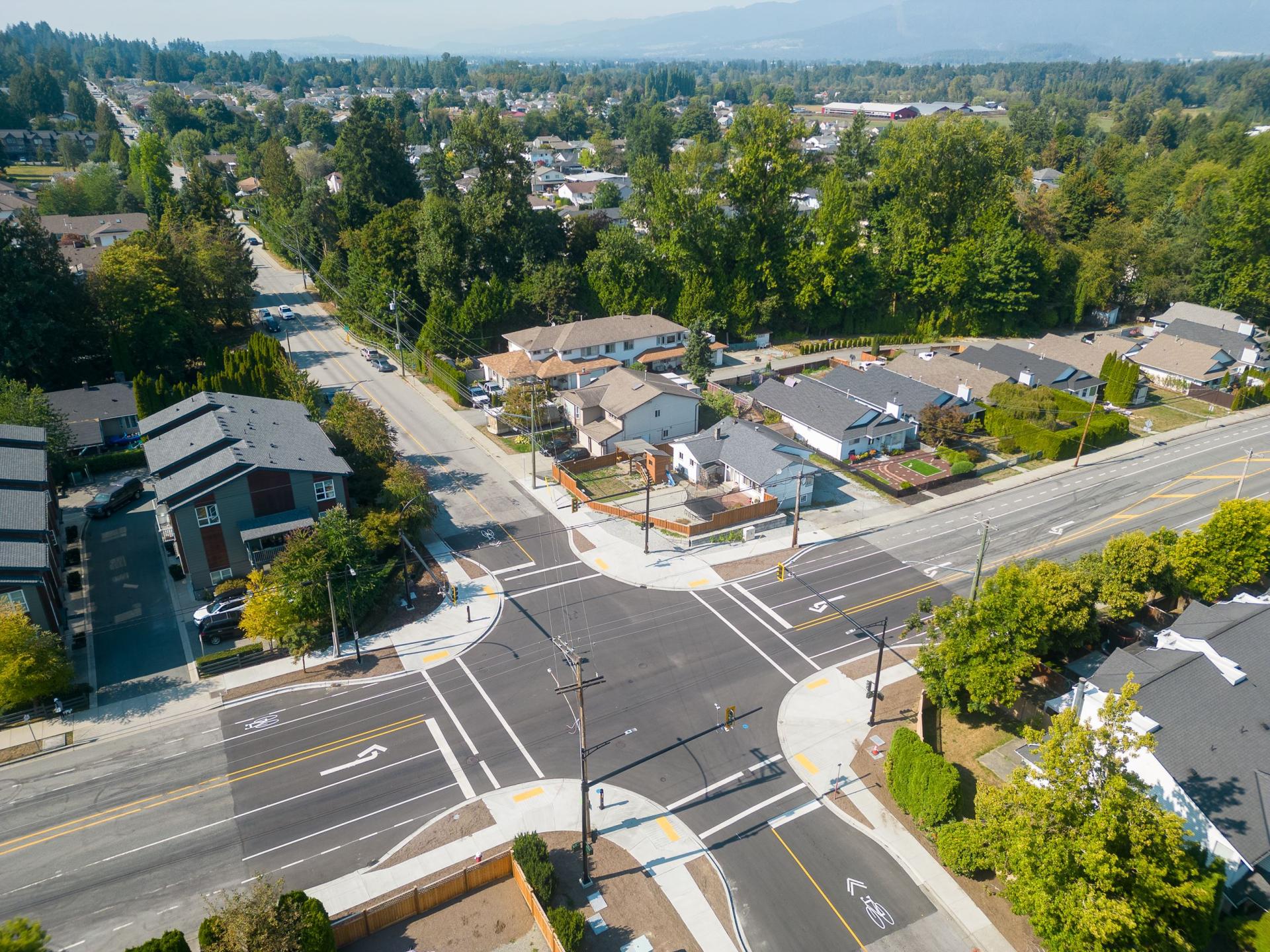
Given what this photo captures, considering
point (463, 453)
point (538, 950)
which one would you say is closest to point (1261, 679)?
point (538, 950)

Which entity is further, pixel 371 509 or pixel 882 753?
pixel 371 509

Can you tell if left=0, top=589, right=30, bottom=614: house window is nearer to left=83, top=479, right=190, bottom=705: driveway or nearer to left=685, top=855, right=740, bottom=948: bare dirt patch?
left=83, top=479, right=190, bottom=705: driveway

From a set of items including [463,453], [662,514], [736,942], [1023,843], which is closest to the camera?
[1023,843]

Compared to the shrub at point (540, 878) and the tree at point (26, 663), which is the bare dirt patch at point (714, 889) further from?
the tree at point (26, 663)

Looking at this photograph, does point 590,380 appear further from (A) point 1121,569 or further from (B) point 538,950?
(B) point 538,950

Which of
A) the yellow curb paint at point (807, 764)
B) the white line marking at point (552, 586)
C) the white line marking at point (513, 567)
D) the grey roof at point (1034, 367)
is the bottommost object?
the yellow curb paint at point (807, 764)

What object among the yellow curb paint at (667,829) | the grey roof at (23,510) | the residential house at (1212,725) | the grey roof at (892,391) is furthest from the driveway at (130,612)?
the grey roof at (892,391)

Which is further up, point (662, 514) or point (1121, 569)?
point (1121, 569)

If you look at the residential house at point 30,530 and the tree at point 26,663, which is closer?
the tree at point 26,663
